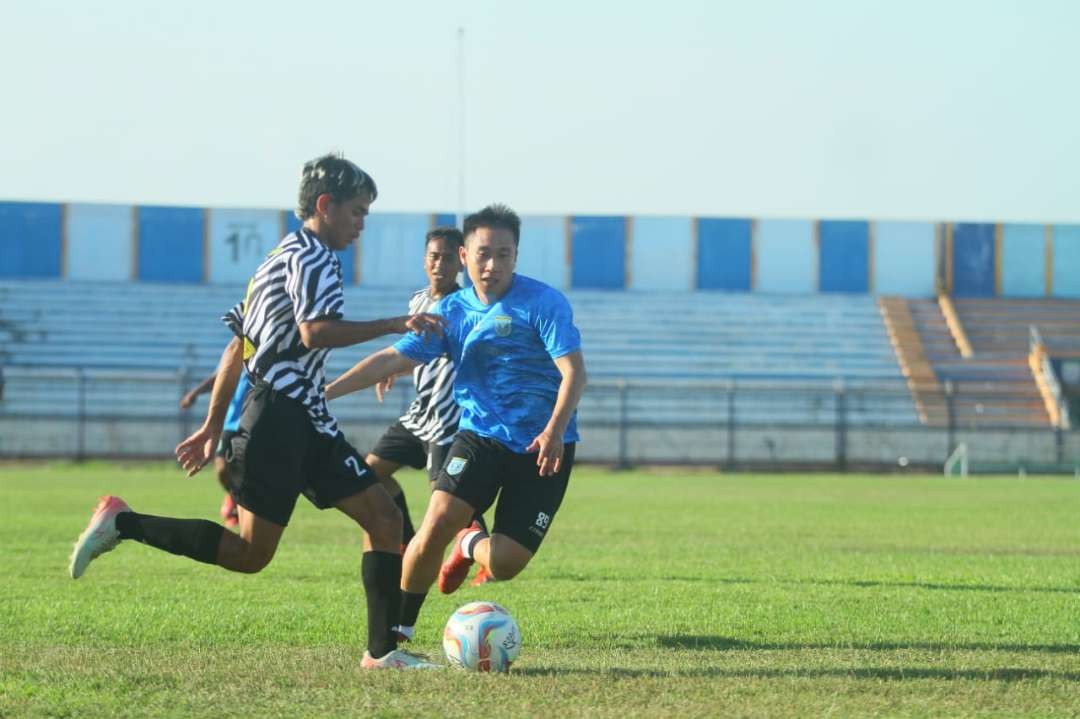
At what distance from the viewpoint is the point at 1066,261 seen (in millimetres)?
46125

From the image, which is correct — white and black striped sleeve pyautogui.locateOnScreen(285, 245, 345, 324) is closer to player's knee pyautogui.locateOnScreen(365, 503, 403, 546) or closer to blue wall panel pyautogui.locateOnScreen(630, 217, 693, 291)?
player's knee pyautogui.locateOnScreen(365, 503, 403, 546)

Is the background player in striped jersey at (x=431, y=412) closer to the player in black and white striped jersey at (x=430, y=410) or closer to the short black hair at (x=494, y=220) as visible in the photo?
the player in black and white striped jersey at (x=430, y=410)

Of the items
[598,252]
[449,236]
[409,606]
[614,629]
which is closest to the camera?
[409,606]

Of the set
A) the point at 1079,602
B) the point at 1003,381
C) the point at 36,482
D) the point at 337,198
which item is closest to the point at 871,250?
the point at 1003,381

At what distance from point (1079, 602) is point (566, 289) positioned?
36377 millimetres

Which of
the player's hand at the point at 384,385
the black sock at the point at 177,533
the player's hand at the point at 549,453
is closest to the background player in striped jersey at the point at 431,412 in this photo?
the player's hand at the point at 384,385

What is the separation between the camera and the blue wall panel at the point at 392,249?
44812 millimetres

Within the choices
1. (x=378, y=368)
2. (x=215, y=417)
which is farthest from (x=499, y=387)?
(x=215, y=417)

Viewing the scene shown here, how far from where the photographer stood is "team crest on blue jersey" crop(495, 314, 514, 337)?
717 cm

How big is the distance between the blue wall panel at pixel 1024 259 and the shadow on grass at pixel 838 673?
1628 inches

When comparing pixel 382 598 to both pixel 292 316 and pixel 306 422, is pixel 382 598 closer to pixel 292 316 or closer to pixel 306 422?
pixel 306 422

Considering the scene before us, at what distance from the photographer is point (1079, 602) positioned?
925 cm

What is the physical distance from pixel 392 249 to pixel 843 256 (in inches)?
526

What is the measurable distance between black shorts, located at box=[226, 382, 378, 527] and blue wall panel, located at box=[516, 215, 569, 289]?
38.7 meters
